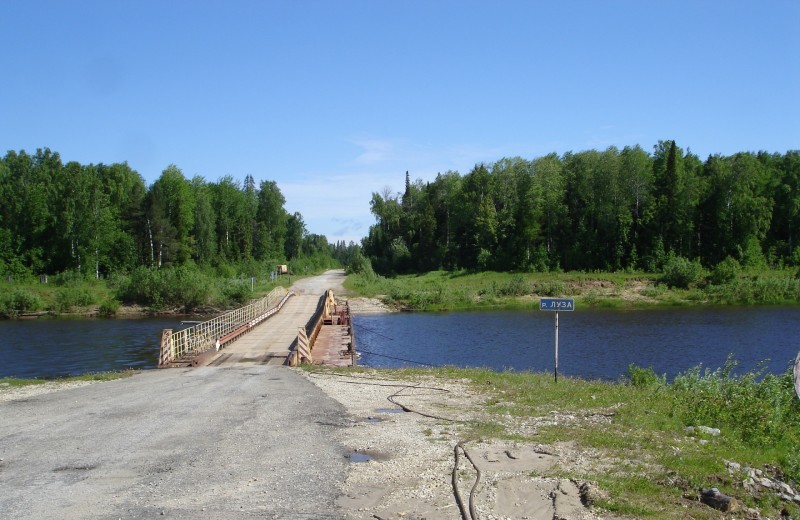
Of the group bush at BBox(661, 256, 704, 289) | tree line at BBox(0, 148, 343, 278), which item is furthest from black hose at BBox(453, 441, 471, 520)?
tree line at BBox(0, 148, 343, 278)

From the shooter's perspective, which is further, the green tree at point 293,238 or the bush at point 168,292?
the green tree at point 293,238

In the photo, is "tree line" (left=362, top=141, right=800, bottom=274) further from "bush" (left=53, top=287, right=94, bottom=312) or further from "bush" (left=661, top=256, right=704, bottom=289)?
"bush" (left=53, top=287, right=94, bottom=312)

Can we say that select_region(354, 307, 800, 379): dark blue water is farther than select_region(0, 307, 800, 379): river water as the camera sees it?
No

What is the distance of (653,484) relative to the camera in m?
7.93

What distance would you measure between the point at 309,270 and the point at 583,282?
214 feet

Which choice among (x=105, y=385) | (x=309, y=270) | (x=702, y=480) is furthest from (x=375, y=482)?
(x=309, y=270)

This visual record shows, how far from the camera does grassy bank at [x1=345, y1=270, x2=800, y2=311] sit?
→ 211ft

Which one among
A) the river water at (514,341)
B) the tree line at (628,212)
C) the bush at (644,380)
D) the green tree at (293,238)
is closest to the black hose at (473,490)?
the bush at (644,380)

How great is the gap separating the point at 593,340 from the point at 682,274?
1495 inches

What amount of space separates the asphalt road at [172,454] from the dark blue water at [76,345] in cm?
1680

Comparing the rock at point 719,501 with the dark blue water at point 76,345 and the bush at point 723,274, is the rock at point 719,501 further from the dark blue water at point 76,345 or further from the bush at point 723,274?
the bush at point 723,274

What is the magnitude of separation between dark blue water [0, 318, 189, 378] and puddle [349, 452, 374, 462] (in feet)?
76.4

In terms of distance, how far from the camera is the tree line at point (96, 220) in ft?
257

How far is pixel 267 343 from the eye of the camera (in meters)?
29.1
